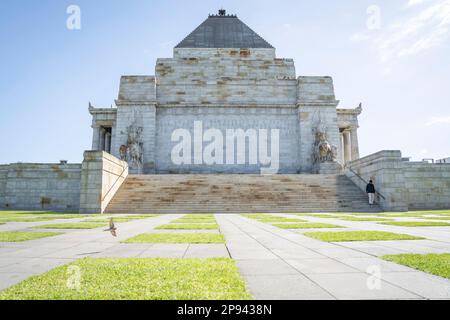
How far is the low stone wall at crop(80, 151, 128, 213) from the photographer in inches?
722

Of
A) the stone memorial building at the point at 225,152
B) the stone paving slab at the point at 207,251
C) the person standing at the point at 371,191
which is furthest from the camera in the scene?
the stone memorial building at the point at 225,152

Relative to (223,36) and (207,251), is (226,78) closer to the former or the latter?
(223,36)

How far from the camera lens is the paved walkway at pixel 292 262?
9.76ft

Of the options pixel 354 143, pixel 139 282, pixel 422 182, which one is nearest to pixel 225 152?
pixel 354 143

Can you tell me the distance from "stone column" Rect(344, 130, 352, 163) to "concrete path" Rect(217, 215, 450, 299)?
39.1m

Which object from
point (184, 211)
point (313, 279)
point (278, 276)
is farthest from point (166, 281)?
point (184, 211)

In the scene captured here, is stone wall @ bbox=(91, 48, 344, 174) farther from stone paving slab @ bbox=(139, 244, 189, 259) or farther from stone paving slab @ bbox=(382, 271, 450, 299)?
stone paving slab @ bbox=(382, 271, 450, 299)

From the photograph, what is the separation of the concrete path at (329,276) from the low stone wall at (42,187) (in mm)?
19281

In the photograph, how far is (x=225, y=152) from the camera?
34.1 meters

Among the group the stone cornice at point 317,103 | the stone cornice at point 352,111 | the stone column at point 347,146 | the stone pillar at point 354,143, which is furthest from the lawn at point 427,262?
the stone column at point 347,146

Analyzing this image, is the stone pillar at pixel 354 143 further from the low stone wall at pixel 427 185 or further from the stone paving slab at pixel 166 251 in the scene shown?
the stone paving slab at pixel 166 251

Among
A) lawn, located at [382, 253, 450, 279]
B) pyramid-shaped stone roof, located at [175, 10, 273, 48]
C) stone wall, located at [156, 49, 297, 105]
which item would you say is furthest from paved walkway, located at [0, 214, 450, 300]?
pyramid-shaped stone roof, located at [175, 10, 273, 48]
